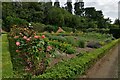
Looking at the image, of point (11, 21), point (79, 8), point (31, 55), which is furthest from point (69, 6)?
point (31, 55)

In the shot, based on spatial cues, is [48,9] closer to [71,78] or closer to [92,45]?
[92,45]

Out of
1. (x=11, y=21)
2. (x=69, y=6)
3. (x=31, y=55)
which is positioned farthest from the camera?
(x=69, y=6)

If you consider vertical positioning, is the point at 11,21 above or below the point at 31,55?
above

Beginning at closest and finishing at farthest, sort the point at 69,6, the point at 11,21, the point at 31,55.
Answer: the point at 31,55, the point at 11,21, the point at 69,6

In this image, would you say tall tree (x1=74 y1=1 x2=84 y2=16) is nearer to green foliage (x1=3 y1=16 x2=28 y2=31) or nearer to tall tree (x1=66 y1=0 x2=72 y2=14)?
tall tree (x1=66 y1=0 x2=72 y2=14)

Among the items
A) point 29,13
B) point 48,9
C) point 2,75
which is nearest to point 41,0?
point 48,9

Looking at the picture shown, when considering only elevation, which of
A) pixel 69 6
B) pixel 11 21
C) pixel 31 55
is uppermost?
pixel 69 6

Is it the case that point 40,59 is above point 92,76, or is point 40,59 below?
above

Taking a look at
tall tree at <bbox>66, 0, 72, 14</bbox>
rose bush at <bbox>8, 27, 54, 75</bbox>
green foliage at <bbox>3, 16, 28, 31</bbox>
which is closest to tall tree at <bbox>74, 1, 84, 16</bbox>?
tall tree at <bbox>66, 0, 72, 14</bbox>

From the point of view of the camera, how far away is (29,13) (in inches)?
1497

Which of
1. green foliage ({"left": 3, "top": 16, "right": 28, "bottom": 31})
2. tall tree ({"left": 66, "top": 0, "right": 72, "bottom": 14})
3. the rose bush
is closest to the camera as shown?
the rose bush

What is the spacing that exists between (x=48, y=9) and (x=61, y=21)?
2.75 meters

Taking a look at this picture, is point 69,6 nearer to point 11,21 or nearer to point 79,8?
point 79,8

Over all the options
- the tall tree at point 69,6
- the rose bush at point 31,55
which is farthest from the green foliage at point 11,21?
the tall tree at point 69,6
